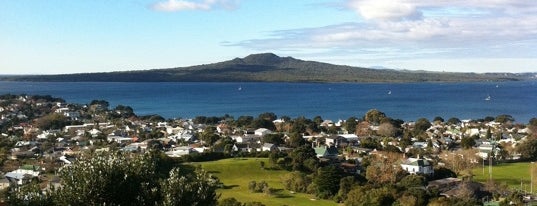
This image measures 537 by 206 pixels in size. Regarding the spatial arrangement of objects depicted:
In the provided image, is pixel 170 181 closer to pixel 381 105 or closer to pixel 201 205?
pixel 201 205

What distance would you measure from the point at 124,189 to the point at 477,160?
102 feet

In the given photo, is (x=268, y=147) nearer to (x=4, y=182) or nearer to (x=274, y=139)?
(x=274, y=139)

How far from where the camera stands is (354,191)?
82.4 feet

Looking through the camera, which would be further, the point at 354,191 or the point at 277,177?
the point at 277,177

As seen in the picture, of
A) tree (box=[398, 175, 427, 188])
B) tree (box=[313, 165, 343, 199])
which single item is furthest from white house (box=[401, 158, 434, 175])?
tree (box=[313, 165, 343, 199])

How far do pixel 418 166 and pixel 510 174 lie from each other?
5975mm

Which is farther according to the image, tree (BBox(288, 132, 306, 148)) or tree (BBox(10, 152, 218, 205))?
tree (BBox(288, 132, 306, 148))

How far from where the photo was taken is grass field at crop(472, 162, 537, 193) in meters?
31.3

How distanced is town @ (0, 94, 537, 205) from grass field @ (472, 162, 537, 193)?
0.47 metres

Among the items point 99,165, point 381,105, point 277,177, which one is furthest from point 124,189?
point 381,105

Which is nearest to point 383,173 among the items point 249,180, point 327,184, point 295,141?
point 327,184

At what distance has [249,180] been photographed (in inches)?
1202

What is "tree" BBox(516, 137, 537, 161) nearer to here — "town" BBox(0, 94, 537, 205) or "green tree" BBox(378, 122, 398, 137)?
"town" BBox(0, 94, 537, 205)

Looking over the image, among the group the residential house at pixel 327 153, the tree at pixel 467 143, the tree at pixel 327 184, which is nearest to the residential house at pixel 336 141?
the residential house at pixel 327 153
